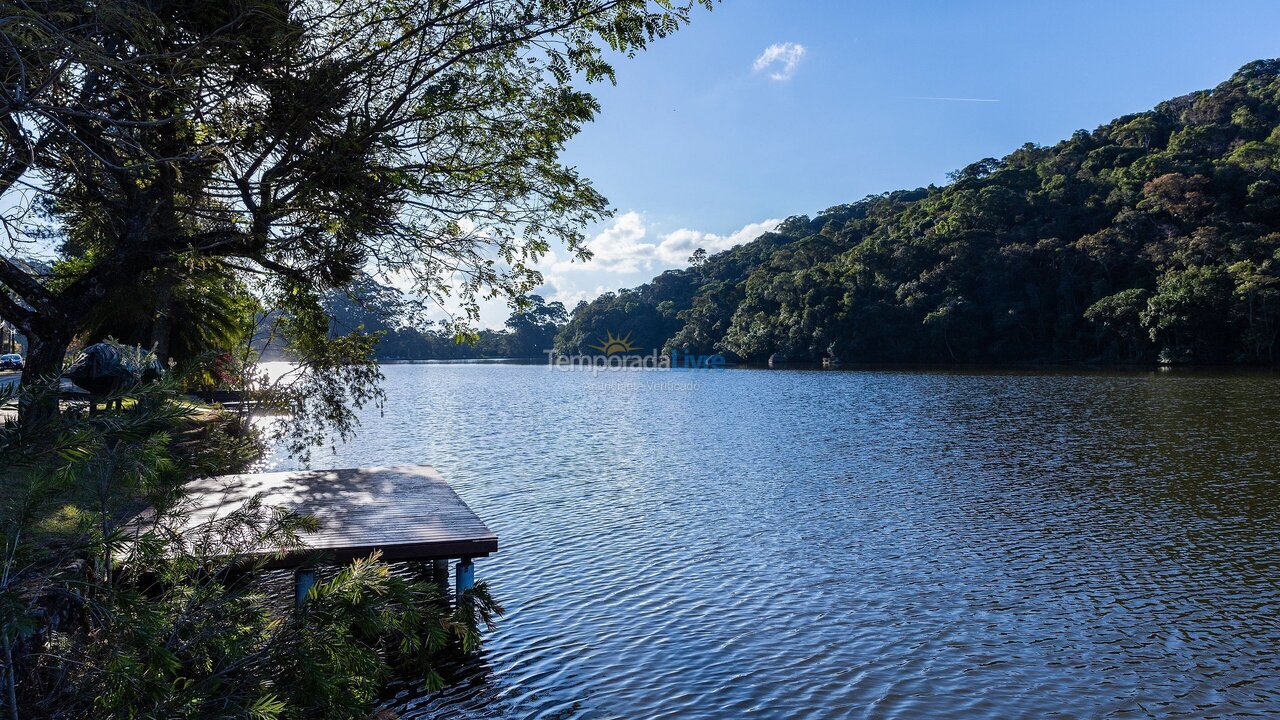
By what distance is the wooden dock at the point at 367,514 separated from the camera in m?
7.75

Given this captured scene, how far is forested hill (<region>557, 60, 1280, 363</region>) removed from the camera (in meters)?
58.2

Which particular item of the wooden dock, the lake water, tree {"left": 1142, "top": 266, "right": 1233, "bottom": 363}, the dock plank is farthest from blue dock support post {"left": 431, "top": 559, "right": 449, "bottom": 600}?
tree {"left": 1142, "top": 266, "right": 1233, "bottom": 363}

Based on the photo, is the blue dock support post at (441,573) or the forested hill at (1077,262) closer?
the blue dock support post at (441,573)

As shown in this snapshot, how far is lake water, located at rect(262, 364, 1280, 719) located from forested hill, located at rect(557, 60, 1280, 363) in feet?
130

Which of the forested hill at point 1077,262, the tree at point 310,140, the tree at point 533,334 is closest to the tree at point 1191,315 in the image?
the forested hill at point 1077,262

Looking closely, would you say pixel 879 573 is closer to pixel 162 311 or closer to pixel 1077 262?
pixel 162 311

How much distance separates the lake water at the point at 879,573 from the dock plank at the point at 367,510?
1196mm

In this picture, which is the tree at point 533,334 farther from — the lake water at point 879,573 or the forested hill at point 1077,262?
the lake water at point 879,573

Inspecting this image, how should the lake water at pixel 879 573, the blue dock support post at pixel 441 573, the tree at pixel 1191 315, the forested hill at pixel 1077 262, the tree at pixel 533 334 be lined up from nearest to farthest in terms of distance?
the lake water at pixel 879 573 < the blue dock support post at pixel 441 573 < the tree at pixel 1191 315 < the forested hill at pixel 1077 262 < the tree at pixel 533 334

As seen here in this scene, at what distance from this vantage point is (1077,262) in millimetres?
69875

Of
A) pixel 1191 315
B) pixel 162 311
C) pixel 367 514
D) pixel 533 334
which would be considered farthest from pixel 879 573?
pixel 533 334

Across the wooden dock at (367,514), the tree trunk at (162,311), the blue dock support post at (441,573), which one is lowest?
the blue dock support post at (441,573)

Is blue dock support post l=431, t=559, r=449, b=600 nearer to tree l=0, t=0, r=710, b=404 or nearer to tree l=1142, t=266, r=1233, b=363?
tree l=0, t=0, r=710, b=404

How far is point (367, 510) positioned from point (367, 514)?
248mm
